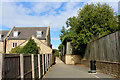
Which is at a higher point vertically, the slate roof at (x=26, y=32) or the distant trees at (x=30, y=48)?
the slate roof at (x=26, y=32)

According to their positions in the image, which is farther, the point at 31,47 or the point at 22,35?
the point at 22,35

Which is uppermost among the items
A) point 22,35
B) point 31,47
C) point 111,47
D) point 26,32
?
point 26,32

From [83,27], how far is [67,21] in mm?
14323

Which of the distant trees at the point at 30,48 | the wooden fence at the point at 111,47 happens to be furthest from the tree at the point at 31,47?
the wooden fence at the point at 111,47

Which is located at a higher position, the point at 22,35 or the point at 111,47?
the point at 22,35

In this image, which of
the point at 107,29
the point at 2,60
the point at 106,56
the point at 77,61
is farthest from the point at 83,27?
the point at 2,60

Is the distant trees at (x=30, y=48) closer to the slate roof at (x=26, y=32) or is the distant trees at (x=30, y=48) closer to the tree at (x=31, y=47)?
the tree at (x=31, y=47)

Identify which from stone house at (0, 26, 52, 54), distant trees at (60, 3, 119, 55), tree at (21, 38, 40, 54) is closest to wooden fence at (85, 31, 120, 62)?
distant trees at (60, 3, 119, 55)

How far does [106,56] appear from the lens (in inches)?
544

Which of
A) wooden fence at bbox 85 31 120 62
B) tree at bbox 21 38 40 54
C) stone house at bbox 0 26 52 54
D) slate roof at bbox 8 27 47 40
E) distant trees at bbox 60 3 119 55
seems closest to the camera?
wooden fence at bbox 85 31 120 62

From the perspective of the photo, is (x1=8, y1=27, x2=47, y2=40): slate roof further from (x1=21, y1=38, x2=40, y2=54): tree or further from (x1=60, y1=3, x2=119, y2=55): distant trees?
(x1=60, y1=3, x2=119, y2=55): distant trees

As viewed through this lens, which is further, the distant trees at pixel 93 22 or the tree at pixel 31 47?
the tree at pixel 31 47

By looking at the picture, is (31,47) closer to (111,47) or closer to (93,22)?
(93,22)

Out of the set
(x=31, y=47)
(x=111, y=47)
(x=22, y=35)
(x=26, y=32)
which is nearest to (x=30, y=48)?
(x=31, y=47)
